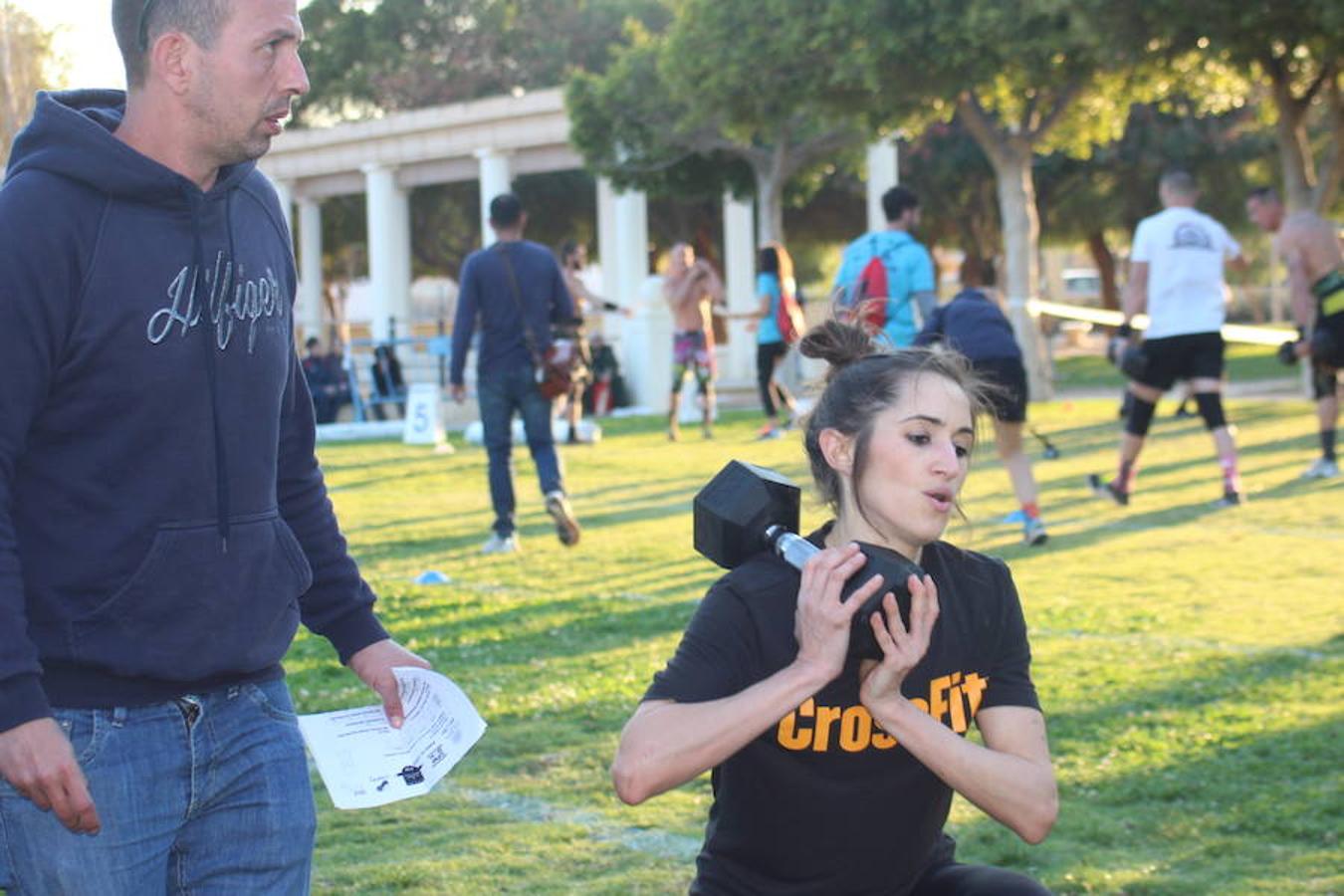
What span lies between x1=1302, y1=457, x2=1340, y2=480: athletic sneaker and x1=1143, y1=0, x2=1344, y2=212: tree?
5.57 m

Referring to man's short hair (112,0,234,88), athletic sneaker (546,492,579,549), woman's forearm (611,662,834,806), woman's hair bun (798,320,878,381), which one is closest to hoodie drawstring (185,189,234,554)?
man's short hair (112,0,234,88)

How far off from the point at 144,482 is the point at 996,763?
145 centimetres

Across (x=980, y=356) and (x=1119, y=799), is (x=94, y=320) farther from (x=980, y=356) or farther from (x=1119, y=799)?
(x=980, y=356)

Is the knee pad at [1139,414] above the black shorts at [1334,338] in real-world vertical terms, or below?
below

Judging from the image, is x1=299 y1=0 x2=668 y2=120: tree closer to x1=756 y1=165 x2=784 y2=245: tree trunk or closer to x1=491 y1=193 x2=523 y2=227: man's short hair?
x1=756 y1=165 x2=784 y2=245: tree trunk

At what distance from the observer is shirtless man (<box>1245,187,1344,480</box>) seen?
508 inches

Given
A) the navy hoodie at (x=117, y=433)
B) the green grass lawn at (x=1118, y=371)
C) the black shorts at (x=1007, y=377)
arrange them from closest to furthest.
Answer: the navy hoodie at (x=117, y=433) → the black shorts at (x=1007, y=377) → the green grass lawn at (x=1118, y=371)

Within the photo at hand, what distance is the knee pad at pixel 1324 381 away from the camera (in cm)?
1337

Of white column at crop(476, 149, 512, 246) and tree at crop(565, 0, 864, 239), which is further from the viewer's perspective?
white column at crop(476, 149, 512, 246)

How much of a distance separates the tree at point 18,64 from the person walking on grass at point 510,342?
844 inches

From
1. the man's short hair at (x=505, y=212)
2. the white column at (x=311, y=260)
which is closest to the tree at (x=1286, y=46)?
the man's short hair at (x=505, y=212)

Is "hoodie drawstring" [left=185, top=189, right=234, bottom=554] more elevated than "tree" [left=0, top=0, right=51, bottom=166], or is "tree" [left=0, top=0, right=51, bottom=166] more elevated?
"tree" [left=0, top=0, right=51, bottom=166]

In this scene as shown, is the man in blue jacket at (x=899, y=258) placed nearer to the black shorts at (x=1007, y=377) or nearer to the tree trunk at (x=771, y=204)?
the black shorts at (x=1007, y=377)

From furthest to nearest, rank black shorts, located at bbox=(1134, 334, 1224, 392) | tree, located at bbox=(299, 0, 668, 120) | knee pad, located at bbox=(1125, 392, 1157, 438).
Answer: tree, located at bbox=(299, 0, 668, 120) → black shorts, located at bbox=(1134, 334, 1224, 392) → knee pad, located at bbox=(1125, 392, 1157, 438)
